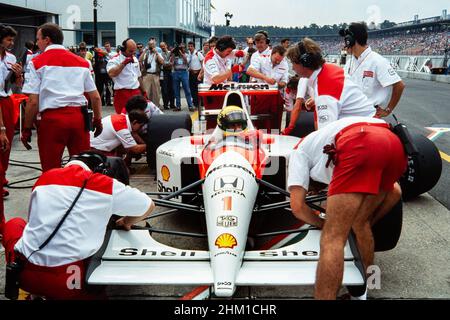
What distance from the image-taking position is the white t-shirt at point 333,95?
374 centimetres

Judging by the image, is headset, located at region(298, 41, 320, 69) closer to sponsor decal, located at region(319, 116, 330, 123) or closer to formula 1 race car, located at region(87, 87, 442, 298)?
sponsor decal, located at region(319, 116, 330, 123)

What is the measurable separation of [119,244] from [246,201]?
92cm

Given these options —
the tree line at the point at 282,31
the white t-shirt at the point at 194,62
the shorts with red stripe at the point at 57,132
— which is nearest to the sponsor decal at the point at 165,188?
the shorts with red stripe at the point at 57,132

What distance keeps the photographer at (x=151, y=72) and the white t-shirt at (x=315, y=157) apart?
31.4ft

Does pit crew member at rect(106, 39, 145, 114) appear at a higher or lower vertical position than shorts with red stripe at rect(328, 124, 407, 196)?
higher

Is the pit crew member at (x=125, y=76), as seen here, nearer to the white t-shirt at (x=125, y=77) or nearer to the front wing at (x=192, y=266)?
the white t-shirt at (x=125, y=77)

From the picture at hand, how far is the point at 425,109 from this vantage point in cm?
1352

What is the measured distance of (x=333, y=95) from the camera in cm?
375

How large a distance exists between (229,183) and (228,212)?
0.31 meters

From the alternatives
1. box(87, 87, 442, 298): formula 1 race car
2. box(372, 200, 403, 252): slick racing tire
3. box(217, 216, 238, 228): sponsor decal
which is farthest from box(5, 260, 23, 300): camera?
box(372, 200, 403, 252): slick racing tire

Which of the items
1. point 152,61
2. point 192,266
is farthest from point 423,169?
point 152,61

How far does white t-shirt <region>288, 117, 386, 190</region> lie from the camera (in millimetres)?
2965
